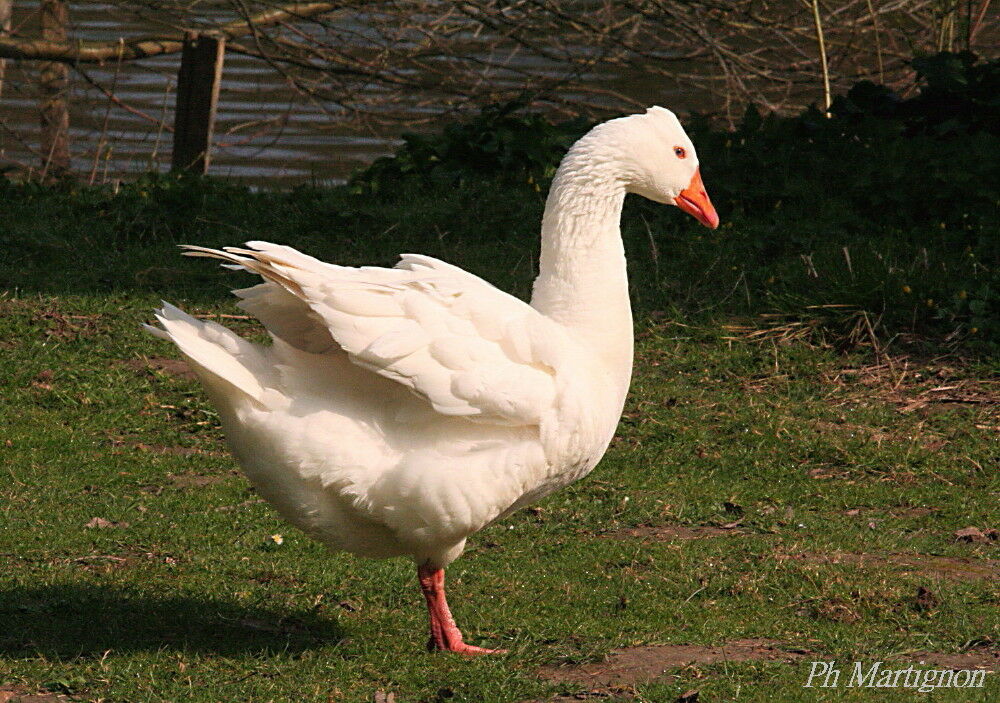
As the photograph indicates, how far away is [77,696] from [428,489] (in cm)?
124

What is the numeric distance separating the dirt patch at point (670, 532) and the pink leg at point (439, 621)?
1.29 meters

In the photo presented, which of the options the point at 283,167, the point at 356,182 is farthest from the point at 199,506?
the point at 283,167

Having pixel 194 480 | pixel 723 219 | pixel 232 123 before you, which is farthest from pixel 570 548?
pixel 232 123

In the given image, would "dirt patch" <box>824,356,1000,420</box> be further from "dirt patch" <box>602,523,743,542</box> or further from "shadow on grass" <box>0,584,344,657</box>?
"shadow on grass" <box>0,584,344,657</box>

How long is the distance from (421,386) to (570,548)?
170 centimetres

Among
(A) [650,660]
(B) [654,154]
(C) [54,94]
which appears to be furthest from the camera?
(C) [54,94]

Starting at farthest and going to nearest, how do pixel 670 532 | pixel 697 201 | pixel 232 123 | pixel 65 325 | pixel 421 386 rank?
pixel 232 123
pixel 65 325
pixel 670 532
pixel 697 201
pixel 421 386

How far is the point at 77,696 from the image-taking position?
3.99 m

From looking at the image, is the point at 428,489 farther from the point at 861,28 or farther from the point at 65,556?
the point at 861,28

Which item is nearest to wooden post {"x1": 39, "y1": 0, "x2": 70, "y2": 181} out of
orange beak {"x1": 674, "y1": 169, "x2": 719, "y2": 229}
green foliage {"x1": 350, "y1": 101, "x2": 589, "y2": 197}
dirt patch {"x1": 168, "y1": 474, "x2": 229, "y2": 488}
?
green foliage {"x1": 350, "y1": 101, "x2": 589, "y2": 197}

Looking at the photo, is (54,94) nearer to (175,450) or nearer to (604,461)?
(175,450)

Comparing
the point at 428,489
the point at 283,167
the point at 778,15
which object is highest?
the point at 778,15

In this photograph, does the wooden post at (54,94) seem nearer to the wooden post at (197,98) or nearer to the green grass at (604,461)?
the wooden post at (197,98)

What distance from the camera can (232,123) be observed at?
15.2 metres
